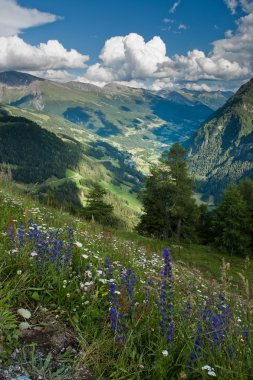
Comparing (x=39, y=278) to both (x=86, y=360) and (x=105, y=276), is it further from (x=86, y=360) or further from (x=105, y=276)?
(x=86, y=360)

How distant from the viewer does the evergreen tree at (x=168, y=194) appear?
52531 mm

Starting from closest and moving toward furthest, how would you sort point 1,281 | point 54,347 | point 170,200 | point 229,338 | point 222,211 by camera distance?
point 229,338 → point 54,347 → point 1,281 → point 170,200 → point 222,211

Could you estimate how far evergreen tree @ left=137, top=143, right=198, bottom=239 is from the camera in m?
52.5

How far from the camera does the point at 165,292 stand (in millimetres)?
4555

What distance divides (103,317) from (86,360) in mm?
881

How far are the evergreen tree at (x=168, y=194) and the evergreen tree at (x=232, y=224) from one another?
17.4 feet

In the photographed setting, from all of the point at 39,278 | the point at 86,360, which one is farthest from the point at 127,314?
the point at 39,278

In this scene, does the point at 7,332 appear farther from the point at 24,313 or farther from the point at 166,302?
the point at 166,302

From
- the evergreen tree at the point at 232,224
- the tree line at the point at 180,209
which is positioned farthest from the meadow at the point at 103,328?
the evergreen tree at the point at 232,224

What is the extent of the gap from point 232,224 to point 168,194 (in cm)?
1265

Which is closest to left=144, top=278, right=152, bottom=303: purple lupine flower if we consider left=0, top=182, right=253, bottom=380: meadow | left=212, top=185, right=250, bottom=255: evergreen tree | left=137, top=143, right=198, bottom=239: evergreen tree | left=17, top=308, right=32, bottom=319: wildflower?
left=0, top=182, right=253, bottom=380: meadow

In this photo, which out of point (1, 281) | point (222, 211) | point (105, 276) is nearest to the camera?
point (1, 281)

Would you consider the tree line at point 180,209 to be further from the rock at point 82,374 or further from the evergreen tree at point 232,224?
the rock at point 82,374

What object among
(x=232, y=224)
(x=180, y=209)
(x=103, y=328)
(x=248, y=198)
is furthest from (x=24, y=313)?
(x=248, y=198)
